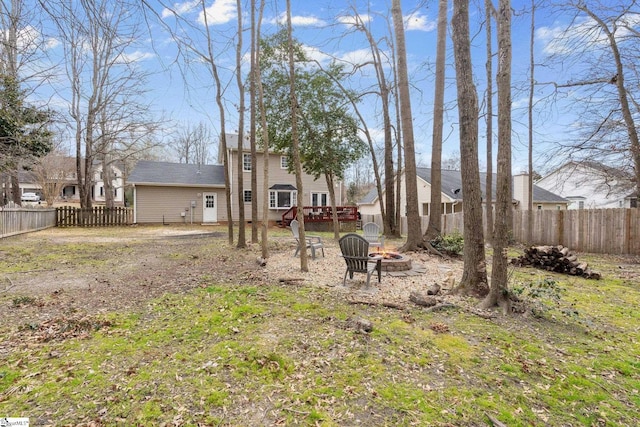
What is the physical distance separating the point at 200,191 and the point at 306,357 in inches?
797

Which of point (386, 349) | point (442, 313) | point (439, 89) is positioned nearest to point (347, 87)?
point (439, 89)

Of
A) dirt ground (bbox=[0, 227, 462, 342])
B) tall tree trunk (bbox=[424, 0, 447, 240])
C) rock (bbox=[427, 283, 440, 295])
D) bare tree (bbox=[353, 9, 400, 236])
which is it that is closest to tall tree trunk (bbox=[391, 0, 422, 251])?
tall tree trunk (bbox=[424, 0, 447, 240])

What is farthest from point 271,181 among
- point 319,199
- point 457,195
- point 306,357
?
point 306,357

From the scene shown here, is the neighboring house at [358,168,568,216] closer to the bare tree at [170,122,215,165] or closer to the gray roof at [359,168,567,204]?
the gray roof at [359,168,567,204]

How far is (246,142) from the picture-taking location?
2380cm

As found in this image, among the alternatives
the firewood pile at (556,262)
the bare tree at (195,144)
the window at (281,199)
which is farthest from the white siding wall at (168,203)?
the firewood pile at (556,262)

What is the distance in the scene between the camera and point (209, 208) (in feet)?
71.0

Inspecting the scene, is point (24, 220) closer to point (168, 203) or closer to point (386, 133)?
point (168, 203)

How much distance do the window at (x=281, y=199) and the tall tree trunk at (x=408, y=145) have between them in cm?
1307

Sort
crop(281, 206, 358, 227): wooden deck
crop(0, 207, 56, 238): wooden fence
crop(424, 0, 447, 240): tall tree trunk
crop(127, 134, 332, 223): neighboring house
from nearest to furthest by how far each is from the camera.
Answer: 1. crop(424, 0, 447, 240): tall tree trunk
2. crop(0, 207, 56, 238): wooden fence
3. crop(281, 206, 358, 227): wooden deck
4. crop(127, 134, 332, 223): neighboring house


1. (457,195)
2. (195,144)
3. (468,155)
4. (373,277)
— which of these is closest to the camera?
(468,155)

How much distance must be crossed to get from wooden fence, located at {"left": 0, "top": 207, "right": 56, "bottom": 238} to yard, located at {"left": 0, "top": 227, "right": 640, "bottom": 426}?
853 centimetres

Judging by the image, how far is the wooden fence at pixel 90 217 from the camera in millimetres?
17922

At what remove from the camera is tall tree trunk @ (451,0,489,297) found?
15.6 ft
